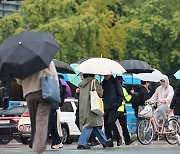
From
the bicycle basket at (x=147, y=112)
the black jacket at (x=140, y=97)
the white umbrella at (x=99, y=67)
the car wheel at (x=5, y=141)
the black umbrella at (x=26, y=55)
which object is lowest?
the car wheel at (x=5, y=141)

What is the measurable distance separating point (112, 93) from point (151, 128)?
3545mm

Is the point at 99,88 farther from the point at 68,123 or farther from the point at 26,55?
the point at 68,123

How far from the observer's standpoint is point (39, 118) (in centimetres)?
980

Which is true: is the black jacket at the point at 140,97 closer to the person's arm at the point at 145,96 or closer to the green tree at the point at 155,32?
the person's arm at the point at 145,96

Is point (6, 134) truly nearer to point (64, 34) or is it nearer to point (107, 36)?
point (64, 34)

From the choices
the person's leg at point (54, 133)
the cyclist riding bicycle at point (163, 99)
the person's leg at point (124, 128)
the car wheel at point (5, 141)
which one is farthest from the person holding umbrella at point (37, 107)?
the car wheel at point (5, 141)

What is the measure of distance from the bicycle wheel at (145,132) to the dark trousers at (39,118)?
901 cm

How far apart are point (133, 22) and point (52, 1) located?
5.57 m

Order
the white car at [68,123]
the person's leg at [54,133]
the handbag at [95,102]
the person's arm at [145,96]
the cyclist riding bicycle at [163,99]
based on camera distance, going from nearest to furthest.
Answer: the handbag at [95,102] < the person's leg at [54,133] < the cyclist riding bicycle at [163,99] < the person's arm at [145,96] < the white car at [68,123]

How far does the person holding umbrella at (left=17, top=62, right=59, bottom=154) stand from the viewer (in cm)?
980

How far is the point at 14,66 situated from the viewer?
32.5 ft

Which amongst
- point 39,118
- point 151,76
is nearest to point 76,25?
point 151,76

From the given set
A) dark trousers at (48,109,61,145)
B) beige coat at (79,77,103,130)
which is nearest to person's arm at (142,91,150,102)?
dark trousers at (48,109,61,145)

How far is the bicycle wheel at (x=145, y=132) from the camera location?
1872 centimetres
